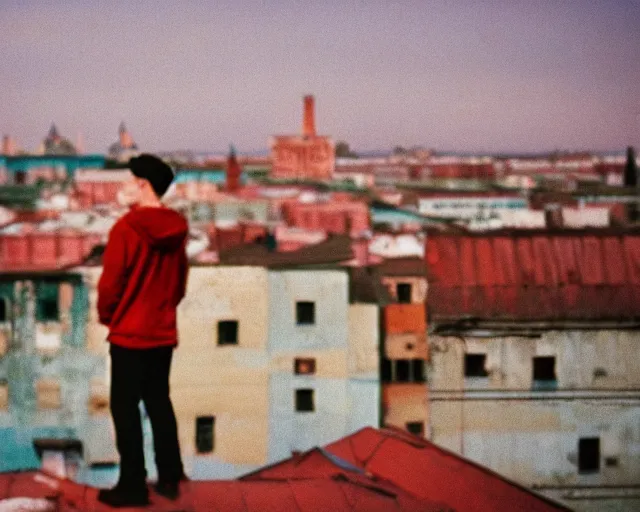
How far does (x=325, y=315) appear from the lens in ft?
59.0

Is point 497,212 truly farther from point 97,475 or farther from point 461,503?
point 461,503

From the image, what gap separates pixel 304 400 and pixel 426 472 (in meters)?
8.48

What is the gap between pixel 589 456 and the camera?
18.0 meters

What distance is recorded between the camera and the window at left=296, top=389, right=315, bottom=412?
1828cm

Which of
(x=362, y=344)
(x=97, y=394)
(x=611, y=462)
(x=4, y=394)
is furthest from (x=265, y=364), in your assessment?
(x=611, y=462)

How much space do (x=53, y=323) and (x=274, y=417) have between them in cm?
447

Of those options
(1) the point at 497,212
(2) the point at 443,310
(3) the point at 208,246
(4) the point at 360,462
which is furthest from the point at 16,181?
(4) the point at 360,462

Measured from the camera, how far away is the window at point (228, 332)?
58.4 ft

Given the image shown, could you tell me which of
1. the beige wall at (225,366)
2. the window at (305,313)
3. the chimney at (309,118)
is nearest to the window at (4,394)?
the beige wall at (225,366)

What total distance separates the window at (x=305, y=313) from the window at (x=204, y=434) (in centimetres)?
248

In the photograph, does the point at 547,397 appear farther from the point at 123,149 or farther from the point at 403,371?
the point at 123,149

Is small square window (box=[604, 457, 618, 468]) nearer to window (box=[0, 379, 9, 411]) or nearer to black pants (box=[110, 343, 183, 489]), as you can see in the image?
window (box=[0, 379, 9, 411])

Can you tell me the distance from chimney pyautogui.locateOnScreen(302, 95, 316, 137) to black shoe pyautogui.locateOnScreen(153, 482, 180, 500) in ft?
115

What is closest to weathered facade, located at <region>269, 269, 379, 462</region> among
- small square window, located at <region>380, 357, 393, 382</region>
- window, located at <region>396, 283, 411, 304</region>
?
small square window, located at <region>380, 357, 393, 382</region>
